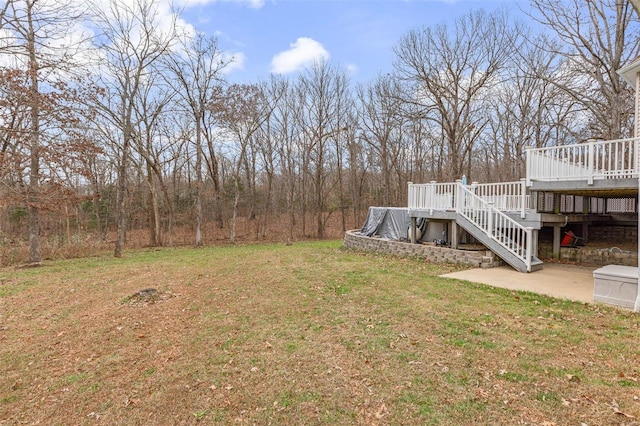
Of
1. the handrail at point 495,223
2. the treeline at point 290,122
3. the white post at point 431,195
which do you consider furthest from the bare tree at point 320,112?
the handrail at point 495,223

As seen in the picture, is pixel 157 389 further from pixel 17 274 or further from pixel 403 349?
pixel 17 274

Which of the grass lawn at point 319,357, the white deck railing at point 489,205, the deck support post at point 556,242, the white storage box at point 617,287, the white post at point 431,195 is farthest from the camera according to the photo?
the white post at point 431,195

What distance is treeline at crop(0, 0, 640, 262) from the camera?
9.17 m

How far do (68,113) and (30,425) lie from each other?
28.0ft

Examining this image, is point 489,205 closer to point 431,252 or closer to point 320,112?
point 431,252

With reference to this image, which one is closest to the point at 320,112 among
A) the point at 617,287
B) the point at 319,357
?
the point at 617,287

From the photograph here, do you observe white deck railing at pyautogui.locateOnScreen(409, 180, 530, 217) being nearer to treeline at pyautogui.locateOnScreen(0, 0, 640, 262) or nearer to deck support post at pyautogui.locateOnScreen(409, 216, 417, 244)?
deck support post at pyautogui.locateOnScreen(409, 216, 417, 244)

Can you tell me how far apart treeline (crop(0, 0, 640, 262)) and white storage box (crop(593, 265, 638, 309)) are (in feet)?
30.9

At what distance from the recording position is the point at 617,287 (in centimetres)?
502

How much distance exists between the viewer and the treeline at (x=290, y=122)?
30.1 ft

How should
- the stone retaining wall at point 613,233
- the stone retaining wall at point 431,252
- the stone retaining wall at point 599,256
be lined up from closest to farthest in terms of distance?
the stone retaining wall at point 599,256 → the stone retaining wall at point 431,252 → the stone retaining wall at point 613,233

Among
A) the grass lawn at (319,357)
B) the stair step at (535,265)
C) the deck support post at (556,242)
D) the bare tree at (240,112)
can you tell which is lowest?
the grass lawn at (319,357)

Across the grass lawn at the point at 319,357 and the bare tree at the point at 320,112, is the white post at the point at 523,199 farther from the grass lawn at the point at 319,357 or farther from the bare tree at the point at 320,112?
the bare tree at the point at 320,112

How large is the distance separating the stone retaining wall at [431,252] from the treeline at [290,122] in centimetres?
804
